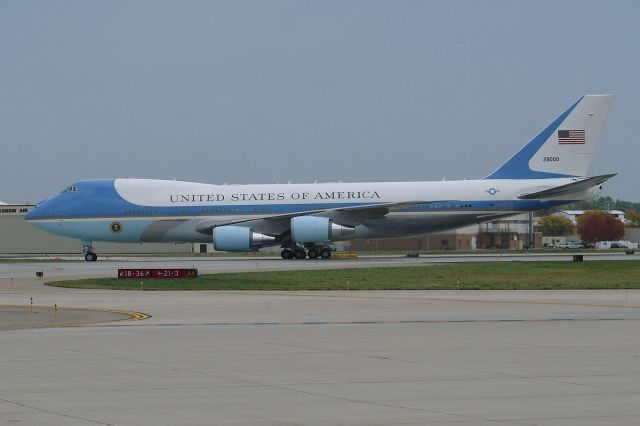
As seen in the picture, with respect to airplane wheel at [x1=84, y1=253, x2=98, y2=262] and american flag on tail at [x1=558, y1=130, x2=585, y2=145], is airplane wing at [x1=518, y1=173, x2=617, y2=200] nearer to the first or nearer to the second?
american flag on tail at [x1=558, y1=130, x2=585, y2=145]

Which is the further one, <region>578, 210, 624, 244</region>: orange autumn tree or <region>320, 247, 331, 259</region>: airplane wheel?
<region>578, 210, 624, 244</region>: orange autumn tree

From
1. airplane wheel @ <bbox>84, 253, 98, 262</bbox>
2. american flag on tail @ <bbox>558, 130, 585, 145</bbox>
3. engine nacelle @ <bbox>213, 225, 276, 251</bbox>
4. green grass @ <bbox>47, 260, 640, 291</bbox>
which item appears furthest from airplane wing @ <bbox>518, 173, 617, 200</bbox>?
airplane wheel @ <bbox>84, 253, 98, 262</bbox>

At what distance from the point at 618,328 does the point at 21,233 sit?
291 ft

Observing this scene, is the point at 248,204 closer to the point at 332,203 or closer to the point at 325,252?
the point at 332,203

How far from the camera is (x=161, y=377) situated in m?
14.7

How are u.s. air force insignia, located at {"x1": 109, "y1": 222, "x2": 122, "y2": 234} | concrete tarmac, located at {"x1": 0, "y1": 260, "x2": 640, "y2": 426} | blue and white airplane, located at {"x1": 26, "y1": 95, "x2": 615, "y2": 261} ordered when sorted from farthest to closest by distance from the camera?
u.s. air force insignia, located at {"x1": 109, "y1": 222, "x2": 122, "y2": 234} < blue and white airplane, located at {"x1": 26, "y1": 95, "x2": 615, "y2": 261} < concrete tarmac, located at {"x1": 0, "y1": 260, "x2": 640, "y2": 426}

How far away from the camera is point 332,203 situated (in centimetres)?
6191

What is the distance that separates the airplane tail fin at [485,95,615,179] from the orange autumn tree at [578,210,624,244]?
283ft

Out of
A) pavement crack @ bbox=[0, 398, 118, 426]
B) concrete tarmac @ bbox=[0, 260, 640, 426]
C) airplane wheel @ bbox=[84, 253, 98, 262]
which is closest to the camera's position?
pavement crack @ bbox=[0, 398, 118, 426]

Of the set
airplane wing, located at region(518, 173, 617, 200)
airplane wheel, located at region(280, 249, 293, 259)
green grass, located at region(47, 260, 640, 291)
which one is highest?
airplane wing, located at region(518, 173, 617, 200)

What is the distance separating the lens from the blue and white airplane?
60.4 metres

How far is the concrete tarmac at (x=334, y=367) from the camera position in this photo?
38.8 ft

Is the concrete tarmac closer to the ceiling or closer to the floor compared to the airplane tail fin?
closer to the floor

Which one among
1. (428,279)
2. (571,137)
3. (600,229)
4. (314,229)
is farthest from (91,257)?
(600,229)
